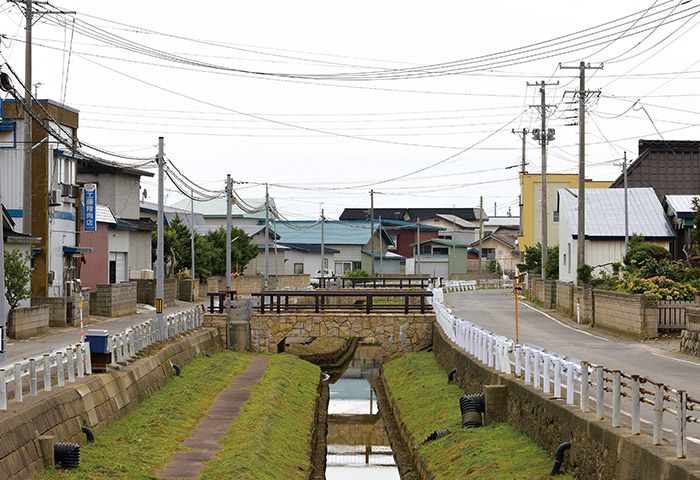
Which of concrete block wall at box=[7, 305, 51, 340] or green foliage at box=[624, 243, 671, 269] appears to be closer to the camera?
concrete block wall at box=[7, 305, 51, 340]

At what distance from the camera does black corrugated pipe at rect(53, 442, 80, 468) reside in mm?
12586

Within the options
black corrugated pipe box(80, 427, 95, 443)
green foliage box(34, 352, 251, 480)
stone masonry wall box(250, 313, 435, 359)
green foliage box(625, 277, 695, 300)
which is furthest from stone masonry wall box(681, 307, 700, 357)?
black corrugated pipe box(80, 427, 95, 443)

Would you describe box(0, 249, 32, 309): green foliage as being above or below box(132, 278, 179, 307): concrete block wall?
above

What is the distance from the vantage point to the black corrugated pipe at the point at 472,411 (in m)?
16.3

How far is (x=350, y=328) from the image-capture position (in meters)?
33.8

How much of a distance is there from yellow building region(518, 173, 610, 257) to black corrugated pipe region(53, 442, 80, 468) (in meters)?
60.0

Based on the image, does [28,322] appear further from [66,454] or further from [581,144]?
[581,144]

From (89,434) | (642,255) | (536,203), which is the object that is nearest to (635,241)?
(642,255)

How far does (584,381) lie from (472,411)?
504 centimetres

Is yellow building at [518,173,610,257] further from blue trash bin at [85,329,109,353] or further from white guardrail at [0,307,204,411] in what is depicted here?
blue trash bin at [85,329,109,353]

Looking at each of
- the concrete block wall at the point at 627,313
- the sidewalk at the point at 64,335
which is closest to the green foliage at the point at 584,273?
the concrete block wall at the point at 627,313

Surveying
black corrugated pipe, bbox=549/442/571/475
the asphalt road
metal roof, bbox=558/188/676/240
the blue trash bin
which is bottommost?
black corrugated pipe, bbox=549/442/571/475

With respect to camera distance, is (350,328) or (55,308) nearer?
(55,308)

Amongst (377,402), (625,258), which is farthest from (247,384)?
(625,258)
